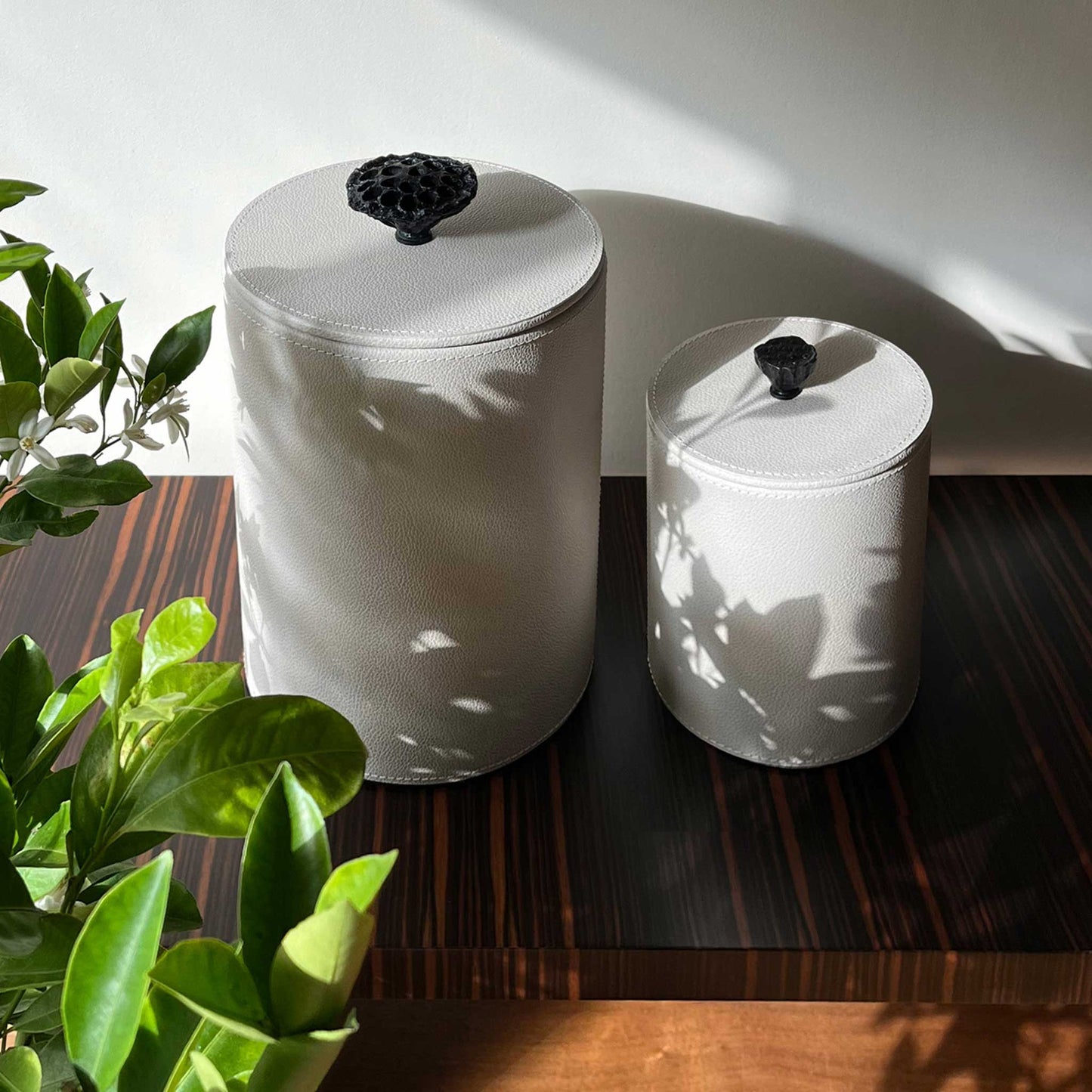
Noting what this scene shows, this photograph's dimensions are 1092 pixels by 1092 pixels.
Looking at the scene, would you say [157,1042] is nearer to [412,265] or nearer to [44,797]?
[44,797]

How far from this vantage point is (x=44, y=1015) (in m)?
0.40

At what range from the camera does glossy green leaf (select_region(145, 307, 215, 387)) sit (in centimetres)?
48

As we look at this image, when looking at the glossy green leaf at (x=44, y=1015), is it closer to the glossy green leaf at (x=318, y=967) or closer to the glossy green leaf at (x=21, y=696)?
the glossy green leaf at (x=21, y=696)

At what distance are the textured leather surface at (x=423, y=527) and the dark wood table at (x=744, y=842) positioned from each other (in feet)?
0.19

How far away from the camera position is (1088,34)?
0.89m

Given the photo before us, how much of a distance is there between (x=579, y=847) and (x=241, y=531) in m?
0.28

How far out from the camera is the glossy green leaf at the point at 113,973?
0.91 ft

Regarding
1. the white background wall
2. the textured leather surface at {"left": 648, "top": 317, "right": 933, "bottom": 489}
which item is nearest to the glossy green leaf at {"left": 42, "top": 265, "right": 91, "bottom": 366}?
the textured leather surface at {"left": 648, "top": 317, "right": 933, "bottom": 489}

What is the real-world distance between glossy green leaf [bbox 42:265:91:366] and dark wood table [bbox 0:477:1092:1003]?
16.3 inches

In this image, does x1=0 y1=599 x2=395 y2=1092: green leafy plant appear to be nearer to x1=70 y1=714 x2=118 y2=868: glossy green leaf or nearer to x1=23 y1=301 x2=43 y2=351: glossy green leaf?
x1=70 y1=714 x2=118 y2=868: glossy green leaf

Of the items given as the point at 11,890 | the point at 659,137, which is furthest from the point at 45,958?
the point at 659,137

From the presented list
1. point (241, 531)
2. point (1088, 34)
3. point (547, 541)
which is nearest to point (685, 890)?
point (547, 541)

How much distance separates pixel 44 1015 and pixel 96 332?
0.22 metres

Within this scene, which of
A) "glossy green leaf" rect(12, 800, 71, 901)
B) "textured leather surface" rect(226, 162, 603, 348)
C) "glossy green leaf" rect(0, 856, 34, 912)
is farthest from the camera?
"textured leather surface" rect(226, 162, 603, 348)
